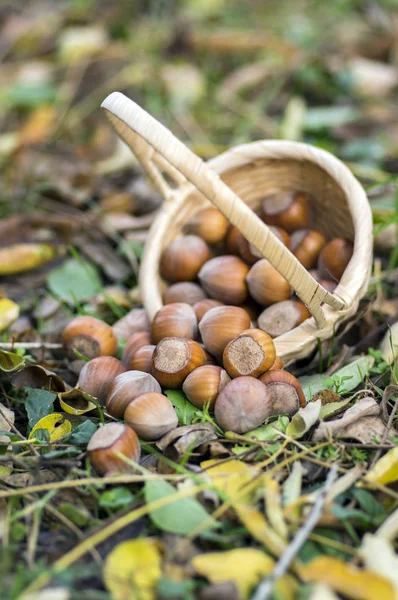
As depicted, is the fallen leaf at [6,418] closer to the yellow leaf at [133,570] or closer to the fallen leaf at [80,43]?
the yellow leaf at [133,570]

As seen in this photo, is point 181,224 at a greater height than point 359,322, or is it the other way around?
point 181,224

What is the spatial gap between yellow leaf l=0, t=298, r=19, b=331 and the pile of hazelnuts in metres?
0.31

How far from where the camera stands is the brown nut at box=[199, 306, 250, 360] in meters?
1.67

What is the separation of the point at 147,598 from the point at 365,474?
1.82 feet

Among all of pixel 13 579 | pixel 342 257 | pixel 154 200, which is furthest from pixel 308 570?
pixel 154 200

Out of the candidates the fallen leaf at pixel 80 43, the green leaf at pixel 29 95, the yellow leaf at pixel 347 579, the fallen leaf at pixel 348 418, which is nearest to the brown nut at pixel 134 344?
A: the fallen leaf at pixel 348 418

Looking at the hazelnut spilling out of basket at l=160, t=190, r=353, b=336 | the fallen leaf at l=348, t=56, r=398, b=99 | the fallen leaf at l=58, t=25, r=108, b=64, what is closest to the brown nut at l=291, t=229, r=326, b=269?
the hazelnut spilling out of basket at l=160, t=190, r=353, b=336

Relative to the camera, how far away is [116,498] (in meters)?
1.33

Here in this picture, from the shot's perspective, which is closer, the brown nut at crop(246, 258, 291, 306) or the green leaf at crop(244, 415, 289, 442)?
the green leaf at crop(244, 415, 289, 442)

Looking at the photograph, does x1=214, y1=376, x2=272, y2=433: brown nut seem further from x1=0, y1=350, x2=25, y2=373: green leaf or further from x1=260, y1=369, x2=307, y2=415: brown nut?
x1=0, y1=350, x2=25, y2=373: green leaf

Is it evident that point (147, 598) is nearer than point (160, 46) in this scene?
Yes

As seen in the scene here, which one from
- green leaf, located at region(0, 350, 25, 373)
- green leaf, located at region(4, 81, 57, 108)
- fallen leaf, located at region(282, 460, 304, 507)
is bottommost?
fallen leaf, located at region(282, 460, 304, 507)

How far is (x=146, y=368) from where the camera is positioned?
1.69 m

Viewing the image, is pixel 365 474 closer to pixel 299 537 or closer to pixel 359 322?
pixel 299 537
